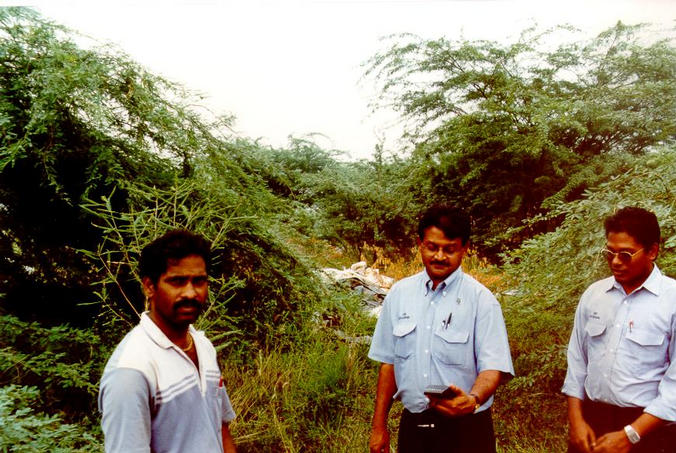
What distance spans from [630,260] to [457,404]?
82cm

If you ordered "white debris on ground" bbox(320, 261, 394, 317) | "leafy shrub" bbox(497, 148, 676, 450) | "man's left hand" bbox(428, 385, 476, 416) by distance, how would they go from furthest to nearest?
"white debris on ground" bbox(320, 261, 394, 317) < "leafy shrub" bbox(497, 148, 676, 450) < "man's left hand" bbox(428, 385, 476, 416)

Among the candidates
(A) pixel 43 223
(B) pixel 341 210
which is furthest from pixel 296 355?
(B) pixel 341 210

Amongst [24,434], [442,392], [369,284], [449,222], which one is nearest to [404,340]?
[442,392]

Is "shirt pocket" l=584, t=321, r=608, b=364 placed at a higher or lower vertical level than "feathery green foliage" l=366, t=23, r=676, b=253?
lower

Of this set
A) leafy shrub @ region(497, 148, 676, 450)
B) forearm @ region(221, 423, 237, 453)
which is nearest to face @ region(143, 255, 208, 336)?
forearm @ region(221, 423, 237, 453)

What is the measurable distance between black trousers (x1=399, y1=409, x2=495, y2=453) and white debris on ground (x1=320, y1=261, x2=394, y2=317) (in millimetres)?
2785

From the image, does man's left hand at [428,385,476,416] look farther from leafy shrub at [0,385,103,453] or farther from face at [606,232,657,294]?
leafy shrub at [0,385,103,453]

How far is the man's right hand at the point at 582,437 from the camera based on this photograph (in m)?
1.91

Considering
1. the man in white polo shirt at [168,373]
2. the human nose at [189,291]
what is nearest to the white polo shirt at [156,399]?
A: the man in white polo shirt at [168,373]

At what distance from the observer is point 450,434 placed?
74.2 inches

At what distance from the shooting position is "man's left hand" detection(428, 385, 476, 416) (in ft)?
5.69

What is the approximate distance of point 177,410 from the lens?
1.32m

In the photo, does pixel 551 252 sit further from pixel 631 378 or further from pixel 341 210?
pixel 341 210

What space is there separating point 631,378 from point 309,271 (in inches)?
107
